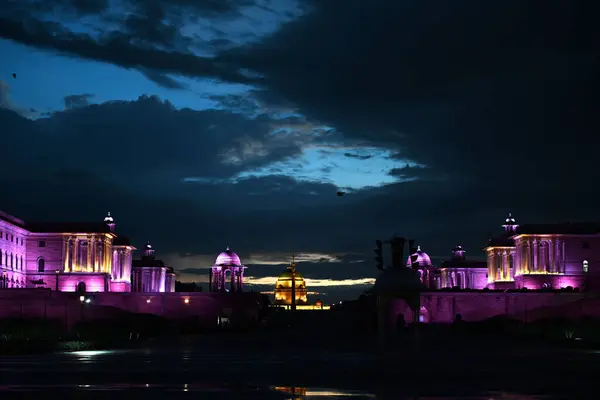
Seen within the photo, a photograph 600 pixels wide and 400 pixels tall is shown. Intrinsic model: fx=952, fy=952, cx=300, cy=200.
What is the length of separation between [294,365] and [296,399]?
1347cm

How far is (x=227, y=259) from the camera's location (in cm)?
15888

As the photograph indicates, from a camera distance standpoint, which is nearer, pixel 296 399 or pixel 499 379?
pixel 296 399

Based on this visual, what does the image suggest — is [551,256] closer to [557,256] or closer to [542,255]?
[557,256]

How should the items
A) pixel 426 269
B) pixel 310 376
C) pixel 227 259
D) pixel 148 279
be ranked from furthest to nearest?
pixel 426 269
pixel 148 279
pixel 227 259
pixel 310 376

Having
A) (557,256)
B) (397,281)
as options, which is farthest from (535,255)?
(397,281)

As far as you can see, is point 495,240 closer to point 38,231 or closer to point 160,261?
point 160,261

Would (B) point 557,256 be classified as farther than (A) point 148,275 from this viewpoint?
No

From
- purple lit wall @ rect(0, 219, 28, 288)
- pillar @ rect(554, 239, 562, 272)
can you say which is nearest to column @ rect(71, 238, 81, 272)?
purple lit wall @ rect(0, 219, 28, 288)

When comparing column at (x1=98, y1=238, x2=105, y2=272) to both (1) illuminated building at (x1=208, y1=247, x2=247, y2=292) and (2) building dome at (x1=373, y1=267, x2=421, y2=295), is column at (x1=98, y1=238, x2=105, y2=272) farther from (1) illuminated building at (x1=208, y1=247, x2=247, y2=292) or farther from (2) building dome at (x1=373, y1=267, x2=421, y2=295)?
(2) building dome at (x1=373, y1=267, x2=421, y2=295)

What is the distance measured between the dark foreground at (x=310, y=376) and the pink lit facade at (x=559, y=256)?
103806 mm

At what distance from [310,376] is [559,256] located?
117519mm

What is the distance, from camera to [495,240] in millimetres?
161250

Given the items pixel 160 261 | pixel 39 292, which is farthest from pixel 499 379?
pixel 160 261

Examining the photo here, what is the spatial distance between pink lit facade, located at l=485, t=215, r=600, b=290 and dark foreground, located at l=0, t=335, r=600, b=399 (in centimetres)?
10381
